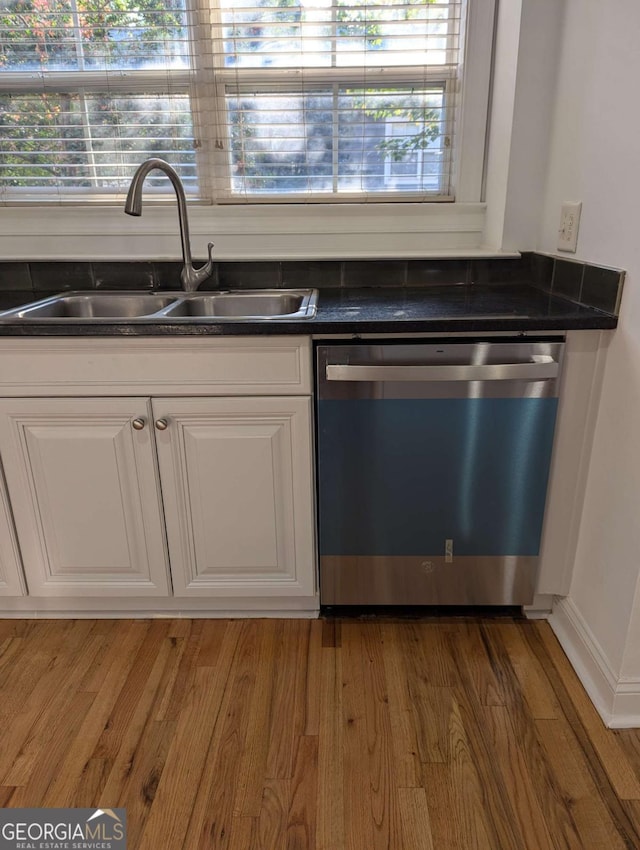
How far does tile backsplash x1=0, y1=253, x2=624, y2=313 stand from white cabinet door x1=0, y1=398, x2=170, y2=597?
2.08 feet

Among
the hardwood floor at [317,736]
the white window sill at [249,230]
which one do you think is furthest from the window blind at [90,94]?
the hardwood floor at [317,736]

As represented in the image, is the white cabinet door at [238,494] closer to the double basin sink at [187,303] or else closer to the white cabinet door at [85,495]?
the white cabinet door at [85,495]

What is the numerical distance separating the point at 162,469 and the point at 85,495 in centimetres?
24

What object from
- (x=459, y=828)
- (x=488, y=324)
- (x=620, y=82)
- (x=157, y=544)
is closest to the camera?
(x=459, y=828)

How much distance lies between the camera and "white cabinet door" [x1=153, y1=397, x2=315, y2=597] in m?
1.51

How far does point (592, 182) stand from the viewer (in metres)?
1.46

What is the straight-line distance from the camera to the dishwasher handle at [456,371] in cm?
143

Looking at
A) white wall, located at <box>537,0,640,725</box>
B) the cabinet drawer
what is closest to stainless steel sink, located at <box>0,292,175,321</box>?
the cabinet drawer

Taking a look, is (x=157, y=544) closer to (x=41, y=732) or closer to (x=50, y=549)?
(x=50, y=549)

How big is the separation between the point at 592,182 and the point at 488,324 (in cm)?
47

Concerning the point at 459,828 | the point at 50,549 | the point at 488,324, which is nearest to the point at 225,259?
the point at 488,324

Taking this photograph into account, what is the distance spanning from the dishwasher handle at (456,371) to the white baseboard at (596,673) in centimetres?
70

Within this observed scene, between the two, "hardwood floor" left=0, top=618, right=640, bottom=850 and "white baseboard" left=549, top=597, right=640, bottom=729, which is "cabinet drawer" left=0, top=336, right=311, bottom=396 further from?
"white baseboard" left=549, top=597, right=640, bottom=729

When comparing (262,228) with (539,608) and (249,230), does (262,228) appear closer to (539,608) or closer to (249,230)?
(249,230)
